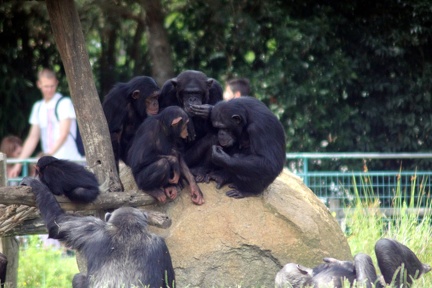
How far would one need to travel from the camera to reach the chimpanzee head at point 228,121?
882 cm

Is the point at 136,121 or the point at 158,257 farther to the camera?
the point at 136,121

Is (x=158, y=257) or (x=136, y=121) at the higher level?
(x=136, y=121)

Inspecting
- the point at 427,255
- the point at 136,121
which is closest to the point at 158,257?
the point at 136,121

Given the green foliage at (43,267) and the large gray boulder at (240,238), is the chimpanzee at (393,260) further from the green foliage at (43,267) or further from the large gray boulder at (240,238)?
the green foliage at (43,267)

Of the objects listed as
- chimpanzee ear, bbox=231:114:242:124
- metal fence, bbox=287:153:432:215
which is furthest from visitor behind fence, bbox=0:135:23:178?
chimpanzee ear, bbox=231:114:242:124

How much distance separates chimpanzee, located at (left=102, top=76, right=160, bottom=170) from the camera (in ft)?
30.5

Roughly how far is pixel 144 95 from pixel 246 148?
1.22m

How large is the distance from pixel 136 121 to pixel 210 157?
98cm

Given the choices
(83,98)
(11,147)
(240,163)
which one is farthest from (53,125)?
(240,163)

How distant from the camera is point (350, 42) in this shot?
15.8 m

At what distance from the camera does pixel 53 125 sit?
13312mm

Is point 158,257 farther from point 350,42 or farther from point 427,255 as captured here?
point 350,42

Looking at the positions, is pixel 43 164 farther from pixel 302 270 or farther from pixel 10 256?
pixel 302 270

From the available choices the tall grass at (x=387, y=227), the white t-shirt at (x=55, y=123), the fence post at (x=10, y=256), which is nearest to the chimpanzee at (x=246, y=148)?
the tall grass at (x=387, y=227)
